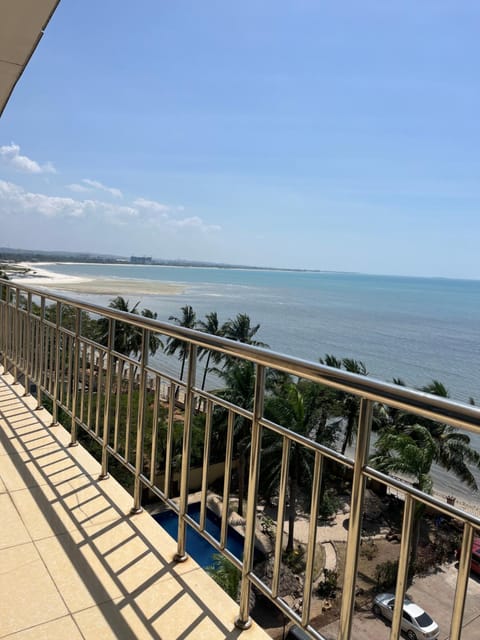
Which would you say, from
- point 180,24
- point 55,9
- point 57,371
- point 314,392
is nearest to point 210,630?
point 57,371

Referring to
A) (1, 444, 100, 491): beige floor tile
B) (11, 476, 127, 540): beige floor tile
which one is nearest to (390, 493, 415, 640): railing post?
(11, 476, 127, 540): beige floor tile

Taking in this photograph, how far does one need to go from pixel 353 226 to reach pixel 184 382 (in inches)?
5029

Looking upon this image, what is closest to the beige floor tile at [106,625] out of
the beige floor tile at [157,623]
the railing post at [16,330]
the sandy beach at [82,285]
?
the beige floor tile at [157,623]

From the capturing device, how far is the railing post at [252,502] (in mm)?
1617

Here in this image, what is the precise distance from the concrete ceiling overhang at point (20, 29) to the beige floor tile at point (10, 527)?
2.55m

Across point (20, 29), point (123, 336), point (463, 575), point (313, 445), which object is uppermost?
point (20, 29)

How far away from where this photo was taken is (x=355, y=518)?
1.28 metres

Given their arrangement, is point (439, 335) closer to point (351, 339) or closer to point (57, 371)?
point (351, 339)

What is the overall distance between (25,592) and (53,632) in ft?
0.90

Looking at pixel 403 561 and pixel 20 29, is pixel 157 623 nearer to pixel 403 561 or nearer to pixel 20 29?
pixel 403 561

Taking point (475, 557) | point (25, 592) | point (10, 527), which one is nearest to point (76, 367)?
point (10, 527)

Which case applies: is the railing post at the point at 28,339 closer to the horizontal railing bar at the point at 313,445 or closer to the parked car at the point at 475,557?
the horizontal railing bar at the point at 313,445

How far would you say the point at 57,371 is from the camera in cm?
353

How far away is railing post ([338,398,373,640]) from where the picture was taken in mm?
1222
